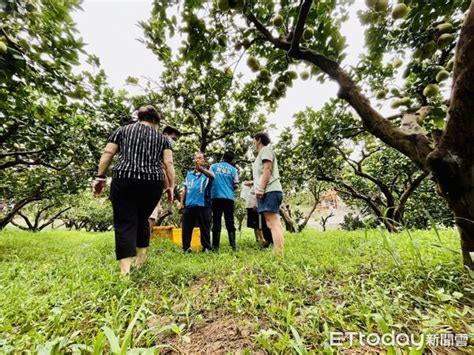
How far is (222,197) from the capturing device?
13.7 feet

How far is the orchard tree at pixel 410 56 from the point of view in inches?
58.9

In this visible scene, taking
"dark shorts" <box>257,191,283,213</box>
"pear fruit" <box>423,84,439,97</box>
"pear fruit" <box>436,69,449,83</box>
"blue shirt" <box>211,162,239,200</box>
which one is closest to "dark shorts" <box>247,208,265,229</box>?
"blue shirt" <box>211,162,239,200</box>

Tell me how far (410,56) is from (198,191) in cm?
332

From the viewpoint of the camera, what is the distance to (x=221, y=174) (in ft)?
14.0

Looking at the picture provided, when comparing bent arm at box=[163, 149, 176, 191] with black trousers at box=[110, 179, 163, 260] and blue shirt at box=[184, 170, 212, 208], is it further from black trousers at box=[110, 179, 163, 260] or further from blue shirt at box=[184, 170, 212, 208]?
blue shirt at box=[184, 170, 212, 208]

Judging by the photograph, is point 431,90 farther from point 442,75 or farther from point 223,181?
point 223,181

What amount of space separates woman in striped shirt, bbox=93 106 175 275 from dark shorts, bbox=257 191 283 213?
1249mm

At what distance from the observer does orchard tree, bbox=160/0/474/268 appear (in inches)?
58.9

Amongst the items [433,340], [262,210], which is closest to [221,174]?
[262,210]

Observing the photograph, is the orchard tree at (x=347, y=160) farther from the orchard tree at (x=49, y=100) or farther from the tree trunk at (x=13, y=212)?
the tree trunk at (x=13, y=212)

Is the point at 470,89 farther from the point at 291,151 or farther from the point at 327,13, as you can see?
the point at 291,151

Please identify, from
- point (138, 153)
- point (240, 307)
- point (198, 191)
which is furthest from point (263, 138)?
point (240, 307)

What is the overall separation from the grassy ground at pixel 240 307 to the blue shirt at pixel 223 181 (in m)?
1.89

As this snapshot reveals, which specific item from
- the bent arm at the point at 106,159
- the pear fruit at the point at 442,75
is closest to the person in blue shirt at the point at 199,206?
the bent arm at the point at 106,159
